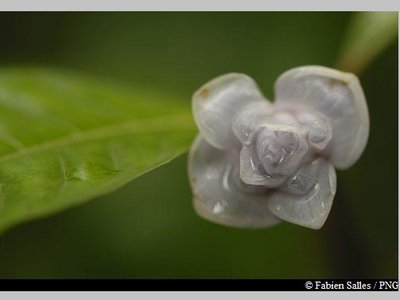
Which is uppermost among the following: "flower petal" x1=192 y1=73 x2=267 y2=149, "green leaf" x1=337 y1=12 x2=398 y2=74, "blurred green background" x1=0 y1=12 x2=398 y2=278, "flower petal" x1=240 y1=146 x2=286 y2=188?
"green leaf" x1=337 y1=12 x2=398 y2=74

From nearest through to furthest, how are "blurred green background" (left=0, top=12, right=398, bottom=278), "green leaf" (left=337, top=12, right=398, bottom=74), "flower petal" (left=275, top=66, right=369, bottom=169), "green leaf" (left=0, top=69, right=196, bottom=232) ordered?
"green leaf" (left=0, top=69, right=196, bottom=232)
"flower petal" (left=275, top=66, right=369, bottom=169)
"green leaf" (left=337, top=12, right=398, bottom=74)
"blurred green background" (left=0, top=12, right=398, bottom=278)

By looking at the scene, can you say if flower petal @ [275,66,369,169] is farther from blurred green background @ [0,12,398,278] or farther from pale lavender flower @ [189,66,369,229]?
blurred green background @ [0,12,398,278]

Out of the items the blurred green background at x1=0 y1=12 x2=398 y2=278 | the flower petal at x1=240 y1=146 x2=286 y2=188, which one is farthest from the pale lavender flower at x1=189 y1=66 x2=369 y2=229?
the blurred green background at x1=0 y1=12 x2=398 y2=278

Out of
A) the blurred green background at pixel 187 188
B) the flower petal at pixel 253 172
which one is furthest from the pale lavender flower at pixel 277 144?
the blurred green background at pixel 187 188

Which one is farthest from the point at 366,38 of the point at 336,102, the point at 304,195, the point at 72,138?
the point at 72,138

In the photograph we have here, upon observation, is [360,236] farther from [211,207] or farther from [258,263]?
[211,207]
